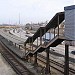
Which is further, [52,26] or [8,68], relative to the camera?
[8,68]

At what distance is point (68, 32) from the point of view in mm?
12453

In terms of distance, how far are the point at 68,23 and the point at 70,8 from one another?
896 millimetres

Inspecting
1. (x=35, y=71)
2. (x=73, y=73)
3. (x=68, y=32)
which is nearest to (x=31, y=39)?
(x=35, y=71)

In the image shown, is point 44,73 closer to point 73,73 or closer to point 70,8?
point 73,73

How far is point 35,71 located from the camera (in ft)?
58.1

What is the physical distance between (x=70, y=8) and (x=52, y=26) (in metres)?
3.75

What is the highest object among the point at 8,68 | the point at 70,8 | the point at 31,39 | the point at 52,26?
the point at 70,8

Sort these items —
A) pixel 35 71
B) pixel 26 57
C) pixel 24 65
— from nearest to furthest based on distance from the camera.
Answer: pixel 35 71 → pixel 24 65 → pixel 26 57

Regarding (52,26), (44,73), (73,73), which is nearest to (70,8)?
(52,26)

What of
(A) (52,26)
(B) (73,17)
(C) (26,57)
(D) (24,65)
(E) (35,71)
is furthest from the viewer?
(C) (26,57)

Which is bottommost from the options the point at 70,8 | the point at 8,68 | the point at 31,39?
the point at 8,68

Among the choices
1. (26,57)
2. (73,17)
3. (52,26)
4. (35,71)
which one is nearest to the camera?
(73,17)

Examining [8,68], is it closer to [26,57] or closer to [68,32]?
[26,57]

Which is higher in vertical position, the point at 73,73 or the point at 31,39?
the point at 31,39
